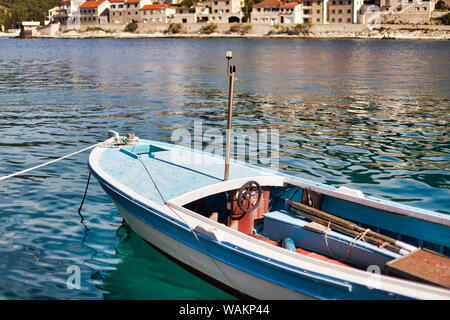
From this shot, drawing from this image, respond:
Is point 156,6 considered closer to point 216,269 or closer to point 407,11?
point 407,11

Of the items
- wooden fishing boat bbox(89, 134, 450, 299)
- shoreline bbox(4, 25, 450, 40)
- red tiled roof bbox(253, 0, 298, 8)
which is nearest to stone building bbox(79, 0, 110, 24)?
shoreline bbox(4, 25, 450, 40)

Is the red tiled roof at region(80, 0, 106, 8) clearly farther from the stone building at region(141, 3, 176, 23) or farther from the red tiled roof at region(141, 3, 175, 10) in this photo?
the red tiled roof at region(141, 3, 175, 10)

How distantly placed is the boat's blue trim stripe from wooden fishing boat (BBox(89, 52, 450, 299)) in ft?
0.05

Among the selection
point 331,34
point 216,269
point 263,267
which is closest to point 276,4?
point 331,34

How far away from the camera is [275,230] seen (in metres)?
10.3

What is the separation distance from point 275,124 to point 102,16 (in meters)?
155

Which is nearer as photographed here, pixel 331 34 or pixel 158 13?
pixel 331 34

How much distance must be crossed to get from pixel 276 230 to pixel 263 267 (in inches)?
96.8

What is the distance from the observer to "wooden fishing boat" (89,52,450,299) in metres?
7.43

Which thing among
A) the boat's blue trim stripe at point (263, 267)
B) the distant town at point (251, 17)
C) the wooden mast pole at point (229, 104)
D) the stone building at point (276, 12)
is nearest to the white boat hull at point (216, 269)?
the boat's blue trim stripe at point (263, 267)
